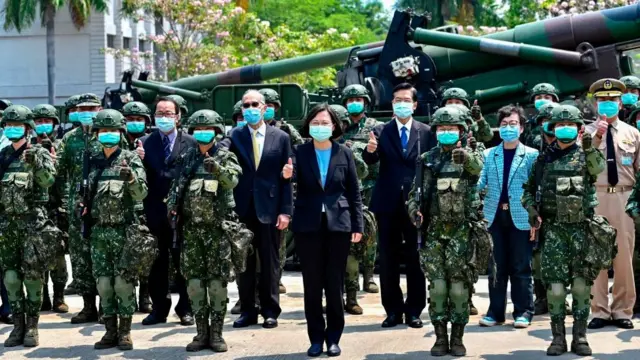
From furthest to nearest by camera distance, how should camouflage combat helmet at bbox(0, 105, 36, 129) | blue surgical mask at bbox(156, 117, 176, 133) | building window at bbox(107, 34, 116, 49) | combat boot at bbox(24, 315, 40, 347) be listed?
building window at bbox(107, 34, 116, 49) → blue surgical mask at bbox(156, 117, 176, 133) → camouflage combat helmet at bbox(0, 105, 36, 129) → combat boot at bbox(24, 315, 40, 347)

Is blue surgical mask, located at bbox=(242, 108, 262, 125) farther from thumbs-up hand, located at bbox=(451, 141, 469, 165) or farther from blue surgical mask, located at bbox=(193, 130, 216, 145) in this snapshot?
thumbs-up hand, located at bbox=(451, 141, 469, 165)

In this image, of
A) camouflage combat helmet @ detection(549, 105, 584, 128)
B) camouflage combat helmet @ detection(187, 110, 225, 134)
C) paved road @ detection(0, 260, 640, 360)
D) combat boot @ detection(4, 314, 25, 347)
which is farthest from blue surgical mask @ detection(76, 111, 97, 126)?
camouflage combat helmet @ detection(549, 105, 584, 128)

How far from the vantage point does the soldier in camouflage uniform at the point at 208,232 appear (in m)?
9.46

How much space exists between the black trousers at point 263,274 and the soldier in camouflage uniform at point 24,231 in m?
1.69

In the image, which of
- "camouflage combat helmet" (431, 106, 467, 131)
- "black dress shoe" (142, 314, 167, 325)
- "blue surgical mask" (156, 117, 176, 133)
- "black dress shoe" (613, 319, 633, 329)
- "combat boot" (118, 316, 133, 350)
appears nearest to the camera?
"camouflage combat helmet" (431, 106, 467, 131)

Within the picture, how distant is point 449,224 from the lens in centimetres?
925

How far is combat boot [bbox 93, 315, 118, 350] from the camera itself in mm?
9664

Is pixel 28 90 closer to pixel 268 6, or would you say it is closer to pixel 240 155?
pixel 268 6

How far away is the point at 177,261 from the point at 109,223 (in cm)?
111

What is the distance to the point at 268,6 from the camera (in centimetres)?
4091

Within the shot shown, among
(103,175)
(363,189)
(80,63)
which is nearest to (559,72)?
(363,189)

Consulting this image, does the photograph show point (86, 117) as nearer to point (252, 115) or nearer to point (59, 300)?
point (59, 300)

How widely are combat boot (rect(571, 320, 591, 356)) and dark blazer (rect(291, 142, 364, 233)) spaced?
1.77 meters

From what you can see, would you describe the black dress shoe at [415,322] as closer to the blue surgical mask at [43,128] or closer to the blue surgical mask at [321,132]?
the blue surgical mask at [321,132]
